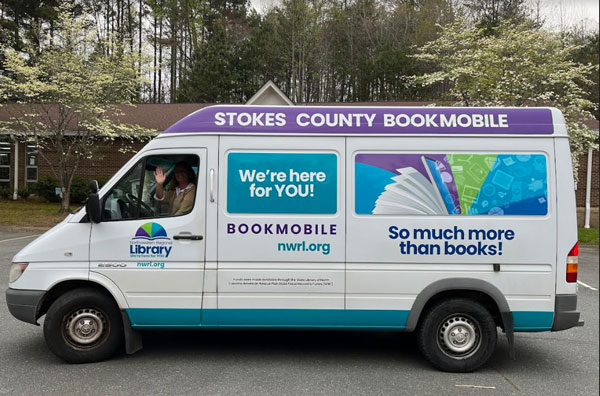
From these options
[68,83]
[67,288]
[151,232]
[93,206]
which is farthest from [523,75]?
[68,83]

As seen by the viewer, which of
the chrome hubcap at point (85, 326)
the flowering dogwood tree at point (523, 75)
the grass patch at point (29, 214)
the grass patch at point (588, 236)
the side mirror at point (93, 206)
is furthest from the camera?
the grass patch at point (29, 214)

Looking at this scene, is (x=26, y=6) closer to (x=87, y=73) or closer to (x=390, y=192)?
(x=87, y=73)

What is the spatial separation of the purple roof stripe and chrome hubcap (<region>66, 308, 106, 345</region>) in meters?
1.92

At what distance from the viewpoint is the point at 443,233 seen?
4.71m

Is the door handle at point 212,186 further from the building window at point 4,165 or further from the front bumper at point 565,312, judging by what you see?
the building window at point 4,165

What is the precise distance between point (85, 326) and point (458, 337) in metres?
3.56

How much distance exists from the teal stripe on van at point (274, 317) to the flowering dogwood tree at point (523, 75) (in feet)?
38.3

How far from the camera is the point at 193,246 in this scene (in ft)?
15.6

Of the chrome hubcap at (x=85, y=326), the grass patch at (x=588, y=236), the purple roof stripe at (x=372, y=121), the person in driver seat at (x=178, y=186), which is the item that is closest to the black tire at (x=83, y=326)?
the chrome hubcap at (x=85, y=326)

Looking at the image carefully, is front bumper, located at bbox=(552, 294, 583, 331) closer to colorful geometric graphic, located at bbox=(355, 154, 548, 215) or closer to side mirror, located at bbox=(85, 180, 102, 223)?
colorful geometric graphic, located at bbox=(355, 154, 548, 215)

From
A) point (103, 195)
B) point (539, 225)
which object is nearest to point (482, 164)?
point (539, 225)

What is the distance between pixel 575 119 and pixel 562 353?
41.8ft

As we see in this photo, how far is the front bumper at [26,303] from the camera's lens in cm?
475

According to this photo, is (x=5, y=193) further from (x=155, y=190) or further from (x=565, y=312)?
(x=565, y=312)
